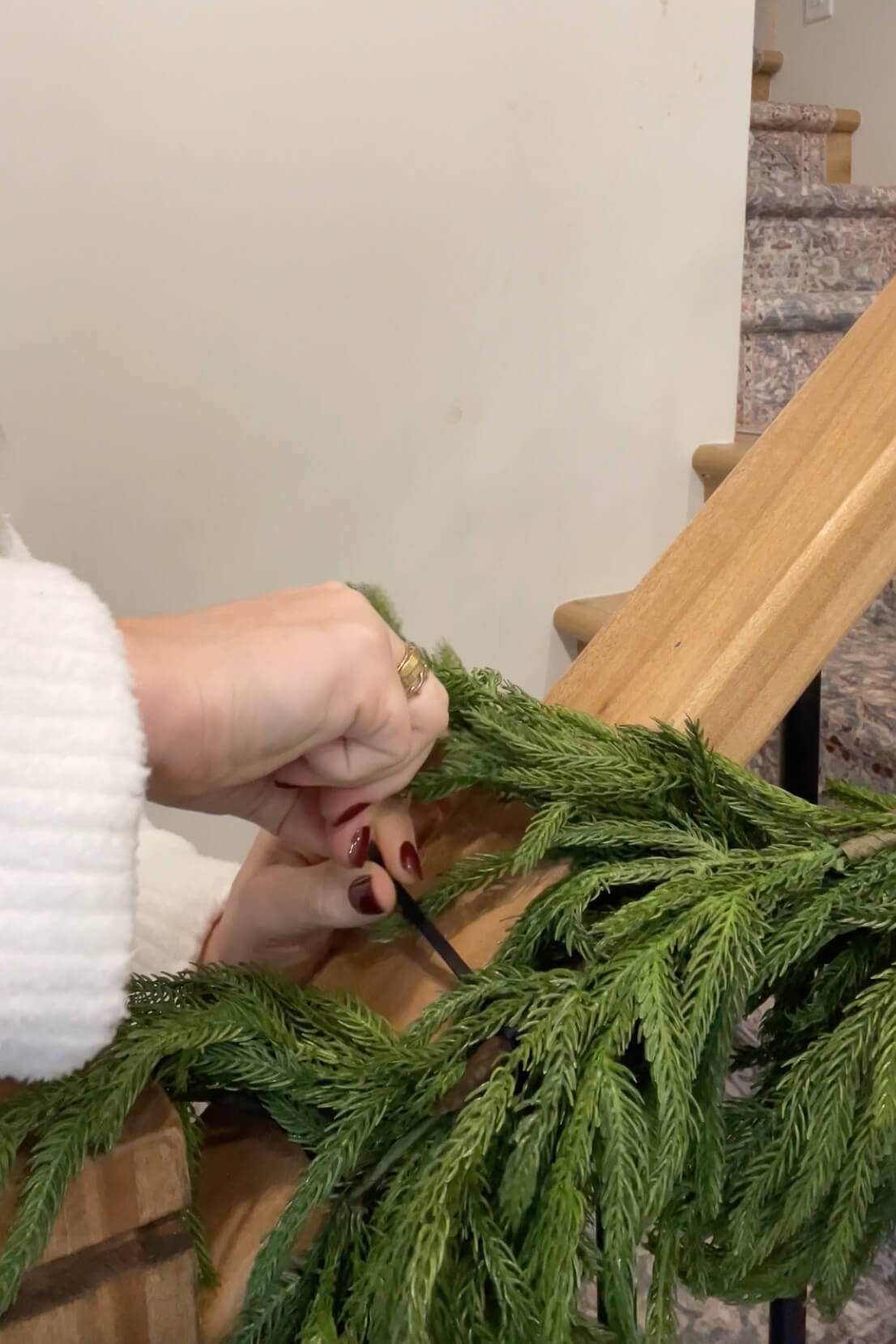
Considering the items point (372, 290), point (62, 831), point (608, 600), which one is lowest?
point (608, 600)

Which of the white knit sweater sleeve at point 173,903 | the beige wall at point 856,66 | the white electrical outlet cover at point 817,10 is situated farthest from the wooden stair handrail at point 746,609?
the white electrical outlet cover at point 817,10

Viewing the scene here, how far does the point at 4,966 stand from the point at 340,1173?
14 centimetres

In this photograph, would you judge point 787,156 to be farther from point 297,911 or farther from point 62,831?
point 62,831

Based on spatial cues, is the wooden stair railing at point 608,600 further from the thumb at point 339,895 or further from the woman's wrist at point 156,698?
the woman's wrist at point 156,698

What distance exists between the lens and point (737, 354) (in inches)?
60.4

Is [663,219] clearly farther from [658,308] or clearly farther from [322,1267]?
[322,1267]

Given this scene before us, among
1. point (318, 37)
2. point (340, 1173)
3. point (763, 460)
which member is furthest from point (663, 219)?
point (340, 1173)

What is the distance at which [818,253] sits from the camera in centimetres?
181

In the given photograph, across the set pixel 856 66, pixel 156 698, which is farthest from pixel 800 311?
pixel 156 698

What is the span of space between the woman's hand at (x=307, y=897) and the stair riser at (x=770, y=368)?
1276mm

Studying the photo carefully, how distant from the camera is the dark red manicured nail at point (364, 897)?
1.53 ft

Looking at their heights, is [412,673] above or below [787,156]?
below

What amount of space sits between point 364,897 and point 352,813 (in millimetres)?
42

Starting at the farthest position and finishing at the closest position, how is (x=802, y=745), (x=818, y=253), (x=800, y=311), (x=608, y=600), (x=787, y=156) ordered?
(x=787, y=156)
(x=818, y=253)
(x=800, y=311)
(x=608, y=600)
(x=802, y=745)
